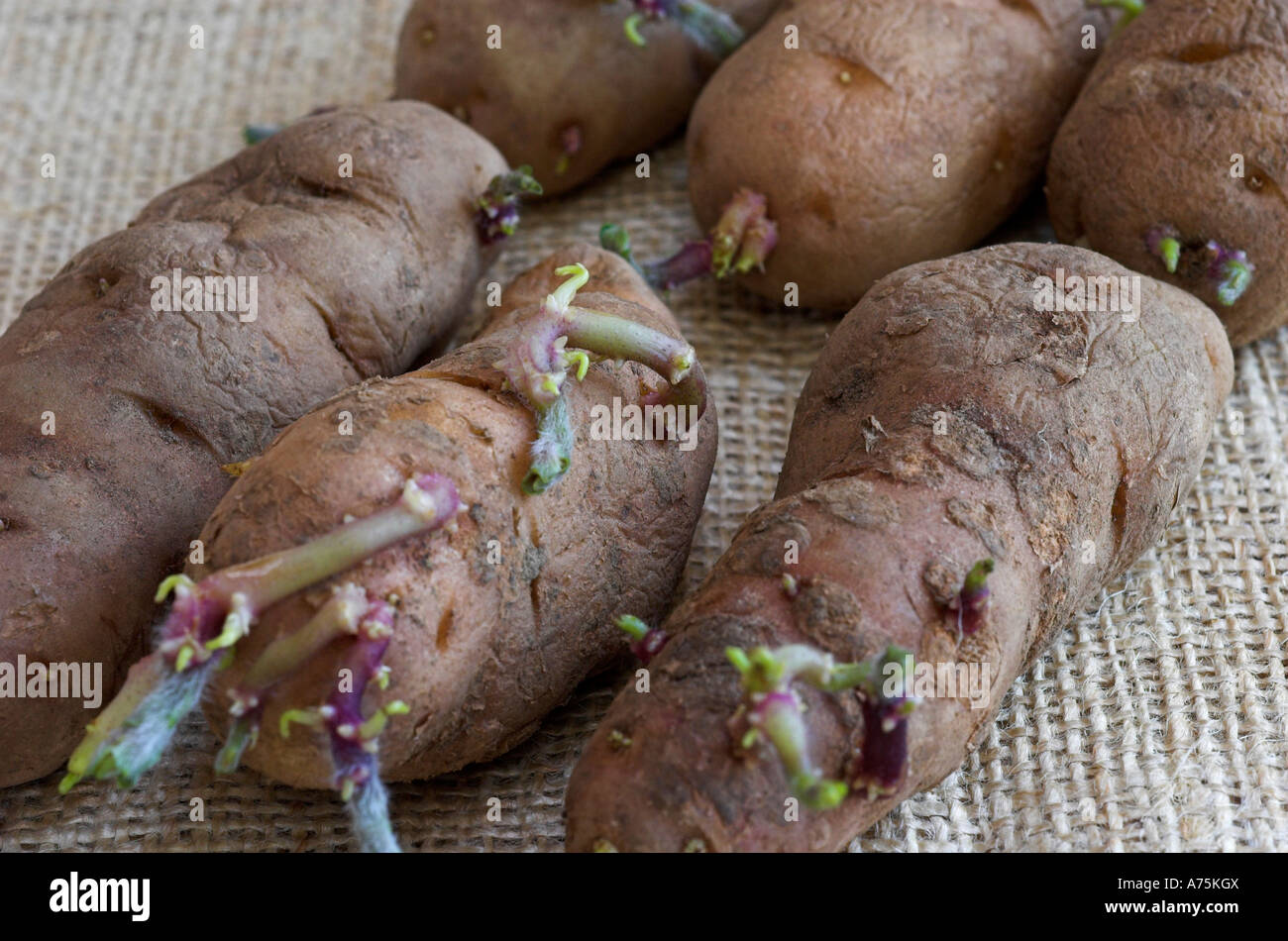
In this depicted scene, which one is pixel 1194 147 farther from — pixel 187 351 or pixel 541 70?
pixel 187 351

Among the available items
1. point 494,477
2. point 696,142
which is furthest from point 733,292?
point 494,477

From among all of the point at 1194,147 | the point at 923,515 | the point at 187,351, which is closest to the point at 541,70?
the point at 187,351

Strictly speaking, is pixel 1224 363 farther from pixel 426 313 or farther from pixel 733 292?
pixel 426 313

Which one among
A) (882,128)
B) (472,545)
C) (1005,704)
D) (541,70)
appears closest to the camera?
(472,545)

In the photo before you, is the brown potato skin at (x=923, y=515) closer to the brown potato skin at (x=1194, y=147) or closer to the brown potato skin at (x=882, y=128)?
the brown potato skin at (x=1194, y=147)

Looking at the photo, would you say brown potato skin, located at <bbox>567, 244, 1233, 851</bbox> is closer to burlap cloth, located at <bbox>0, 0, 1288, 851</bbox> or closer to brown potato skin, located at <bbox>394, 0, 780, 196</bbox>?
burlap cloth, located at <bbox>0, 0, 1288, 851</bbox>

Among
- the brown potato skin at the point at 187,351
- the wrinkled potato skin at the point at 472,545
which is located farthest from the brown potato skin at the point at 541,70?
the wrinkled potato skin at the point at 472,545

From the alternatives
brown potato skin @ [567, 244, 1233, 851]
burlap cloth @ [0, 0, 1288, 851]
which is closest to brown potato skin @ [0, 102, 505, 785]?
burlap cloth @ [0, 0, 1288, 851]
